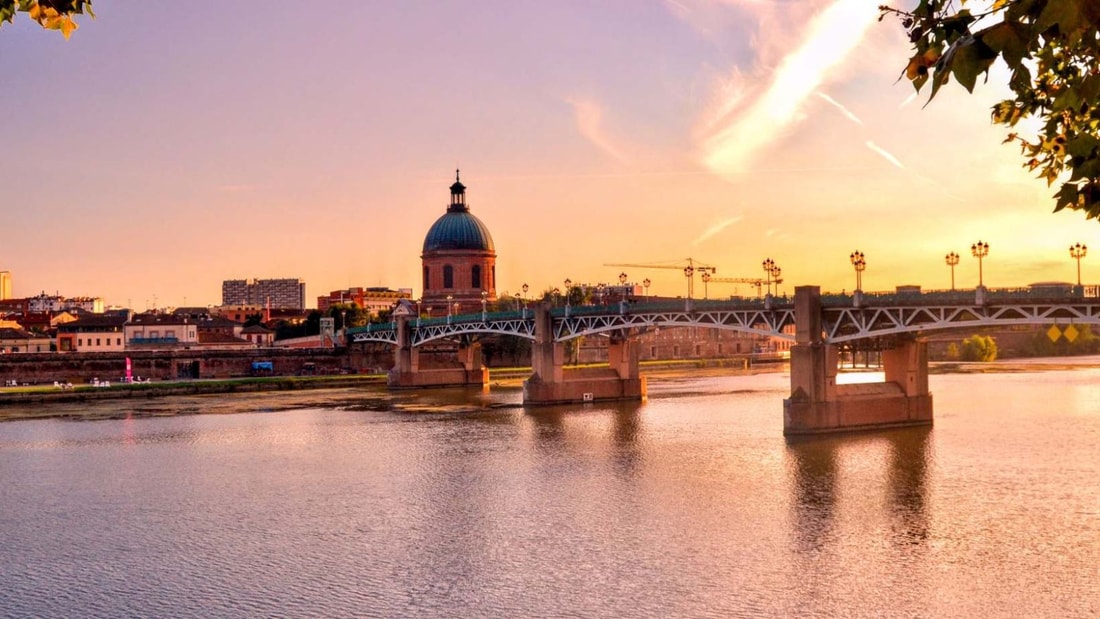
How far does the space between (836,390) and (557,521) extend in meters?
28.4

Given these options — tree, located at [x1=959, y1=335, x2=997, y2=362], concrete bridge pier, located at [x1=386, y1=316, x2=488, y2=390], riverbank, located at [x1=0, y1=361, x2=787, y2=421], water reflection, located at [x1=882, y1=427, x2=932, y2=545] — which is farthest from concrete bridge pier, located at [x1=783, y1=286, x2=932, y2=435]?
tree, located at [x1=959, y1=335, x2=997, y2=362]

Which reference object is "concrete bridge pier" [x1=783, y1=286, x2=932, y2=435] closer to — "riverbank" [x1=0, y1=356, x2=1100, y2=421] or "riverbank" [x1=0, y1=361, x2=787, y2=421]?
"riverbank" [x1=0, y1=356, x2=1100, y2=421]

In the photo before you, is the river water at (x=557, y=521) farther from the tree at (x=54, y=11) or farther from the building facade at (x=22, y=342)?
the building facade at (x=22, y=342)

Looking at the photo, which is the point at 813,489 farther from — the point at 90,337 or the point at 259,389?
the point at 90,337

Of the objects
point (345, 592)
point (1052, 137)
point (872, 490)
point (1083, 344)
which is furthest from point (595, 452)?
point (1083, 344)

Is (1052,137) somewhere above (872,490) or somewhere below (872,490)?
above

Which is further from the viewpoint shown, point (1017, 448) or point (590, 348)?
point (590, 348)

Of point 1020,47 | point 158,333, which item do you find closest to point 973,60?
point 1020,47

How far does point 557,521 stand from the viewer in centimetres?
3550

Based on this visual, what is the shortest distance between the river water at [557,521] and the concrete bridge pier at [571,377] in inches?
734

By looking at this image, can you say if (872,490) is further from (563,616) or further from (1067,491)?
(563,616)

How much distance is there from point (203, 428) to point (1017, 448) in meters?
46.6

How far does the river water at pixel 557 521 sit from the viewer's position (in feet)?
86.1

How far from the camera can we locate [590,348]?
150500 millimetres
